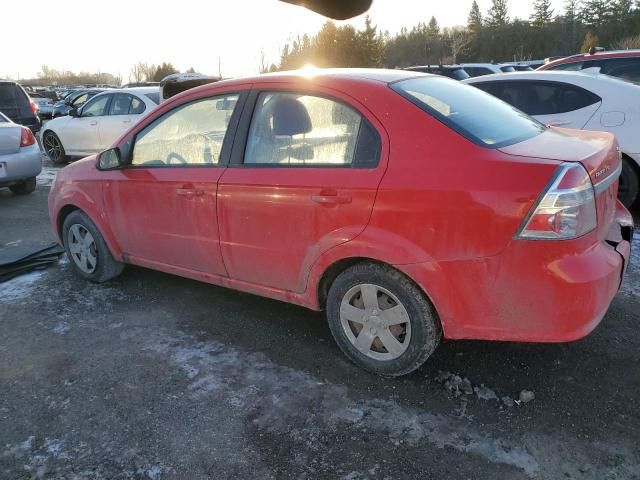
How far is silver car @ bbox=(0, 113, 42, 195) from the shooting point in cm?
744

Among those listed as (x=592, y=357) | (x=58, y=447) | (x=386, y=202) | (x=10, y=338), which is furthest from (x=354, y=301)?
(x=10, y=338)

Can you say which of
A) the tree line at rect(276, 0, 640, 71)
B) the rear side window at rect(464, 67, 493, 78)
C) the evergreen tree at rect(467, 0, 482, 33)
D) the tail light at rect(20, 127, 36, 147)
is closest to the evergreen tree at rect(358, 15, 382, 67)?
the tree line at rect(276, 0, 640, 71)

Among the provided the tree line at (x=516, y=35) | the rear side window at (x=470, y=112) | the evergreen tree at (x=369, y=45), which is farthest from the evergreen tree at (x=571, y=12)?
the rear side window at (x=470, y=112)

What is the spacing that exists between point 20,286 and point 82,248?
589mm

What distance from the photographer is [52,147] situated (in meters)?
11.1

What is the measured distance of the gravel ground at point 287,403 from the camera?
2338 millimetres

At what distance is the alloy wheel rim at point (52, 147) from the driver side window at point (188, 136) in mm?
8259

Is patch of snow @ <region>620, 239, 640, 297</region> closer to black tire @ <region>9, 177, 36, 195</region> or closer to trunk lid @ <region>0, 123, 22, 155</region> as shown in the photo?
trunk lid @ <region>0, 123, 22, 155</region>

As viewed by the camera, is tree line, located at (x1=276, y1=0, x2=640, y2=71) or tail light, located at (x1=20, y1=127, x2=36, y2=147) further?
tree line, located at (x1=276, y1=0, x2=640, y2=71)

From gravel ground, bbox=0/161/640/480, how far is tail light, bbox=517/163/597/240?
90cm

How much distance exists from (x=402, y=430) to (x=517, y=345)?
1.07m

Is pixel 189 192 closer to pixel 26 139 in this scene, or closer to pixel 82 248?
pixel 82 248

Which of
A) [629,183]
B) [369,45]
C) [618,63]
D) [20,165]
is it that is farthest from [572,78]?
[369,45]

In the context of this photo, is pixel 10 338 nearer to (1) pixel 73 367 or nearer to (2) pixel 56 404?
(1) pixel 73 367
